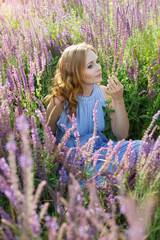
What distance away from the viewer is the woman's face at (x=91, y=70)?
7.39ft

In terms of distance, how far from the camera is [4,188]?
831mm

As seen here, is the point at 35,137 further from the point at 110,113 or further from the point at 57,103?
the point at 110,113

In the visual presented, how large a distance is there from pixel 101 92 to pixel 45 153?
131 cm

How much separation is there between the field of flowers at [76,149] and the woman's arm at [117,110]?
145 mm

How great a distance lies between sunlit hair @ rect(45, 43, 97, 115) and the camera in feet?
7.44

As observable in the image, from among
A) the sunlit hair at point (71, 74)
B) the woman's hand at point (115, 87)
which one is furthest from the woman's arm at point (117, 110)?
the sunlit hair at point (71, 74)

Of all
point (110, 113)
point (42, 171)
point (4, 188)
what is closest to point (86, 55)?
point (110, 113)

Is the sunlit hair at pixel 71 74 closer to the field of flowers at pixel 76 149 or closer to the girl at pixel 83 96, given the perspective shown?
the girl at pixel 83 96

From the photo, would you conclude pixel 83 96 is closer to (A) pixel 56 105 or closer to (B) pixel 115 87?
(A) pixel 56 105

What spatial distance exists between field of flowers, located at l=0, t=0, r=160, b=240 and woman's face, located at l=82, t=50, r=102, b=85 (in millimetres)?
221

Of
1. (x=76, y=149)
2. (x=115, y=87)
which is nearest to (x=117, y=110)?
(x=115, y=87)

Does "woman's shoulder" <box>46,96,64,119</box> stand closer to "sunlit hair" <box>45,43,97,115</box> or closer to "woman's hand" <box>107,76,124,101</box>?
"sunlit hair" <box>45,43,97,115</box>

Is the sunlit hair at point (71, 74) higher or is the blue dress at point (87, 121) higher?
the sunlit hair at point (71, 74)

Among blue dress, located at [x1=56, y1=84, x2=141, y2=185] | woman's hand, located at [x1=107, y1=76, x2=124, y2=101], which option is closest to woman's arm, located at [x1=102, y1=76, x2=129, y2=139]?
woman's hand, located at [x1=107, y1=76, x2=124, y2=101]
